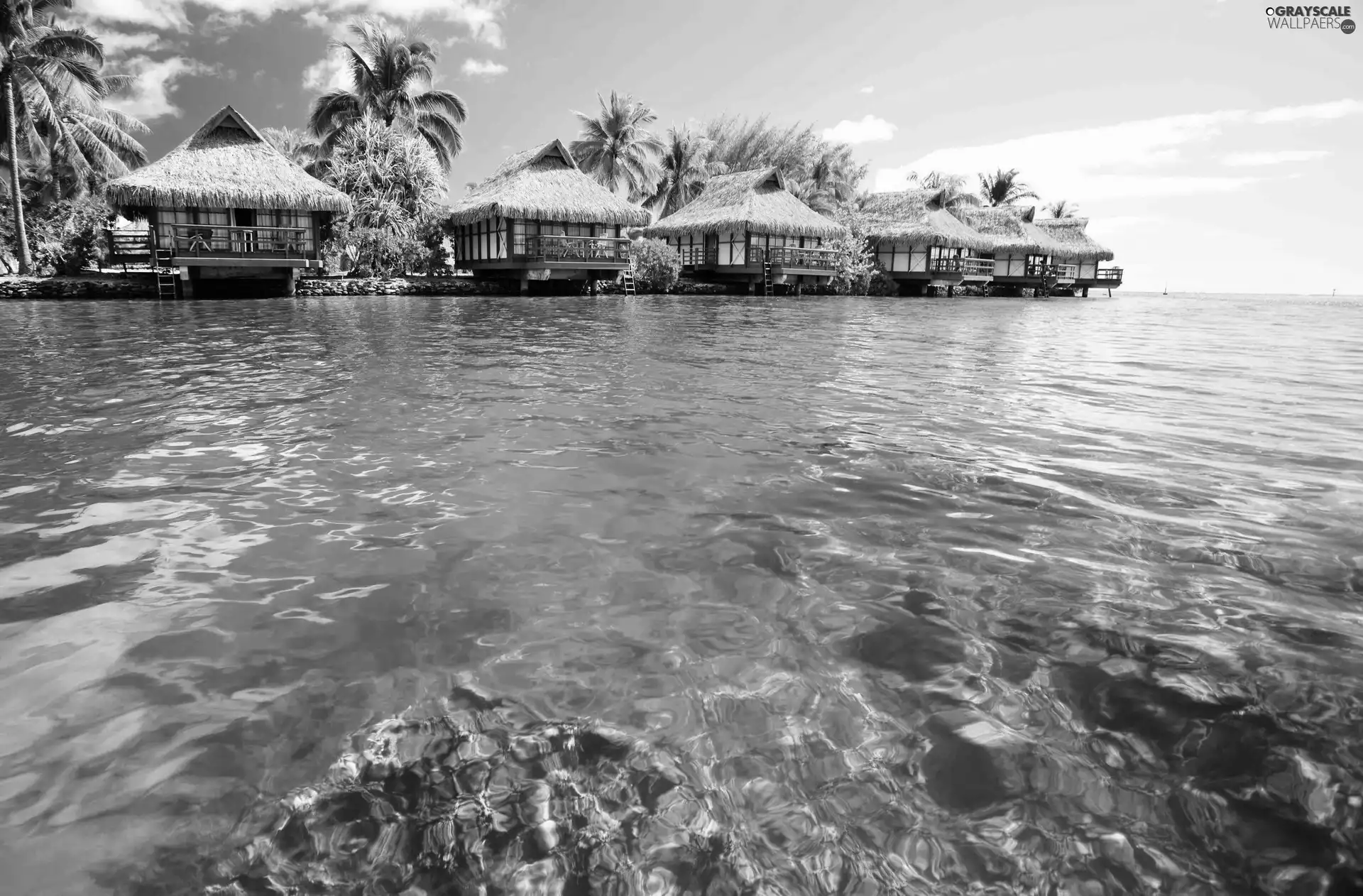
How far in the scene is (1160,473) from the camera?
450cm

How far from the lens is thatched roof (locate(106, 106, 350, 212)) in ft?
66.6

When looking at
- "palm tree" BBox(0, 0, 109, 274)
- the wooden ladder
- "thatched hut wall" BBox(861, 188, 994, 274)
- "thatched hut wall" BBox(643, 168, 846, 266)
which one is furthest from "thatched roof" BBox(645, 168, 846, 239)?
"palm tree" BBox(0, 0, 109, 274)

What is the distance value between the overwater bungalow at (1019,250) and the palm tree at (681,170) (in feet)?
43.3

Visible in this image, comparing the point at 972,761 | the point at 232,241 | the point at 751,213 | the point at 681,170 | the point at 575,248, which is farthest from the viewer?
the point at 681,170

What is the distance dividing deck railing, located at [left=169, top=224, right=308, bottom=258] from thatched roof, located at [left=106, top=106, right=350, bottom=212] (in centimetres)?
79

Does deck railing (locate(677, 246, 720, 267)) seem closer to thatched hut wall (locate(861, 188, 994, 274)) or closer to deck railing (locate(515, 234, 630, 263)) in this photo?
deck railing (locate(515, 234, 630, 263))

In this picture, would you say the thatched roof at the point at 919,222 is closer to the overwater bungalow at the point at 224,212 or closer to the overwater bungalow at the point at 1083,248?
the overwater bungalow at the point at 1083,248

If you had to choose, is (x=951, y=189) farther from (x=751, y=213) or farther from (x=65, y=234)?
(x=65, y=234)

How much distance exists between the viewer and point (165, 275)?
Result: 2075 cm

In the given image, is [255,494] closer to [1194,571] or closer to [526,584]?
[526,584]

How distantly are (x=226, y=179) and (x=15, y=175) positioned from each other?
651 centimetres

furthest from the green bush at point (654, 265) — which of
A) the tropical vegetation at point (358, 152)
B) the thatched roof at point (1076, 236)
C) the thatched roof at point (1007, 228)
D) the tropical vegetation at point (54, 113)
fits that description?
the thatched roof at point (1076, 236)

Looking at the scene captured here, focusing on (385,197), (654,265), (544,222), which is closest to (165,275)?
(385,197)

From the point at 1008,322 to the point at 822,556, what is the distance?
17.8 metres
